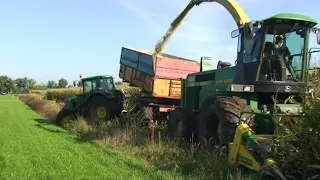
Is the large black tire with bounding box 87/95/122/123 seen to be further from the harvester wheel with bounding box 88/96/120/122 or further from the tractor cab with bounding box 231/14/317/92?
→ the tractor cab with bounding box 231/14/317/92

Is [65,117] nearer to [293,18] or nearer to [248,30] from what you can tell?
[248,30]

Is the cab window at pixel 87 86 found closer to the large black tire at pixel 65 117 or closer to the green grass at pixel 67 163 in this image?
the large black tire at pixel 65 117

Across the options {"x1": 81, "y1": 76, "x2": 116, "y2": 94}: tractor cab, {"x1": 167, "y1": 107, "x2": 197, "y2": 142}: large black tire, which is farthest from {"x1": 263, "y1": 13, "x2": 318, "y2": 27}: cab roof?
{"x1": 81, "y1": 76, "x2": 116, "y2": 94}: tractor cab

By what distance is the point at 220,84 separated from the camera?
10055 millimetres

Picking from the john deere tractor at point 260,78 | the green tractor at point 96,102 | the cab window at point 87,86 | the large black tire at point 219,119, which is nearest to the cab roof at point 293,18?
the john deere tractor at point 260,78

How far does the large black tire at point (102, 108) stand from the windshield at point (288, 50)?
8.72 metres

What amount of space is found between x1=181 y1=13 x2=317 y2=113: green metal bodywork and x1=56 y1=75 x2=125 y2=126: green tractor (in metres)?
4.43

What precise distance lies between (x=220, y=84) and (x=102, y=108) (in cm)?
786

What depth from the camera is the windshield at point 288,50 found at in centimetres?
868

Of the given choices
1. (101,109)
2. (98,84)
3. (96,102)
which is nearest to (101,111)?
(101,109)

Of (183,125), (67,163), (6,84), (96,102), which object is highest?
(6,84)

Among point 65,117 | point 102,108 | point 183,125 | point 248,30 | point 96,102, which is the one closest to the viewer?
point 248,30

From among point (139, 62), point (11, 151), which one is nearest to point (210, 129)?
point (11, 151)

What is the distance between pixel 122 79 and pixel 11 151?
792 centimetres
